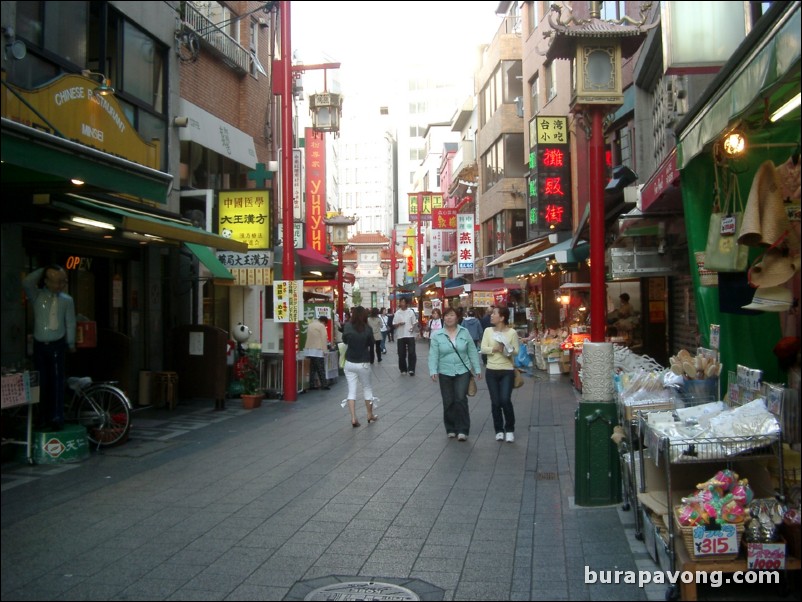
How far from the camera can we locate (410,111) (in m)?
105

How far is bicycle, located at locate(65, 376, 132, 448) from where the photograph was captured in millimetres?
9734

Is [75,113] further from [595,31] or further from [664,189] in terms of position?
[664,189]

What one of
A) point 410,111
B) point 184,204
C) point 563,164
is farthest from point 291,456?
point 410,111

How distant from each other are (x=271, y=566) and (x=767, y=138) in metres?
4.84

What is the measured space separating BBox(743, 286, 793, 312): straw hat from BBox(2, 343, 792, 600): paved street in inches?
75.5

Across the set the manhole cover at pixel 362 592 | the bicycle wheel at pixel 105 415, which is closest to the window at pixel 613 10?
the bicycle wheel at pixel 105 415

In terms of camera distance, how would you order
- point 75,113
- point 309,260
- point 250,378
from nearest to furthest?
point 75,113 < point 250,378 < point 309,260

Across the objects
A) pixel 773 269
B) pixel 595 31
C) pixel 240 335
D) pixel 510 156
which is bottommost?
pixel 240 335

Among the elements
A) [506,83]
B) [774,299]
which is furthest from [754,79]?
[506,83]

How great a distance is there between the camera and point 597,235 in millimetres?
7203

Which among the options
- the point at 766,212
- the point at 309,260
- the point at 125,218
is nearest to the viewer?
the point at 766,212

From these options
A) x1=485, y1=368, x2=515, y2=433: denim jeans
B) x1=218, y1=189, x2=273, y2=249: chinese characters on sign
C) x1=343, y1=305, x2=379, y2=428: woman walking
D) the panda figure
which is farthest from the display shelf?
x1=218, y1=189, x2=273, y2=249: chinese characters on sign

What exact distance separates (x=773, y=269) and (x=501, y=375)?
559 centimetres

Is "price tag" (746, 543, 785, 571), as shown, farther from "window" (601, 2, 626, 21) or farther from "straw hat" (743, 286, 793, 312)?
"window" (601, 2, 626, 21)
